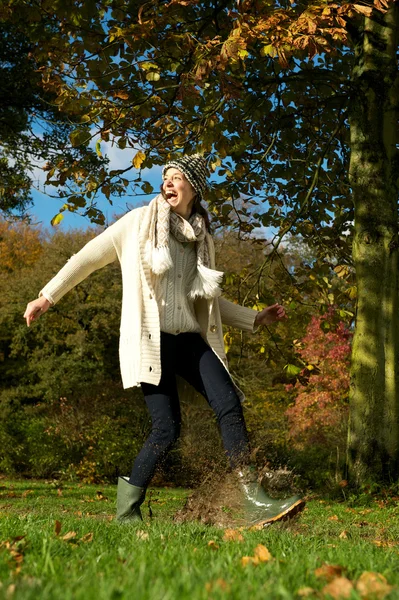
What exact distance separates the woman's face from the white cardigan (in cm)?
22

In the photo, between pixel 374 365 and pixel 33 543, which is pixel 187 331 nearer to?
pixel 33 543

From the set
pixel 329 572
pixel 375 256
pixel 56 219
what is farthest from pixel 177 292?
pixel 375 256

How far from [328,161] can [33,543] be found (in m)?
10.6

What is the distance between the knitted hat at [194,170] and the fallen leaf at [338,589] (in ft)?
10.9

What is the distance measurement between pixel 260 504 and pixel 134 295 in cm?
158

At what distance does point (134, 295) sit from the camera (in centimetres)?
478

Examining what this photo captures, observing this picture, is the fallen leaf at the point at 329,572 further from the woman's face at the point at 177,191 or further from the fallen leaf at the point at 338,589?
the woman's face at the point at 177,191

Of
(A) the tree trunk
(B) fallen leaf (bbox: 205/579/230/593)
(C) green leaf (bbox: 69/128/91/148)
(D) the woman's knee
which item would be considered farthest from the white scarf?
(A) the tree trunk

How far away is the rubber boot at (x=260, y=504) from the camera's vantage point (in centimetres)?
417

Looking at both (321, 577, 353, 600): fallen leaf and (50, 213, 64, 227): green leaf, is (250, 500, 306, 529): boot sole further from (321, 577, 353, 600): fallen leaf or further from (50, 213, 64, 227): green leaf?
(50, 213, 64, 227): green leaf

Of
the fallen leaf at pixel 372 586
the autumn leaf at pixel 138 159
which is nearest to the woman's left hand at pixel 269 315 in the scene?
the fallen leaf at pixel 372 586

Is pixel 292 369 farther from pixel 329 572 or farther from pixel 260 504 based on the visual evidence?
pixel 329 572

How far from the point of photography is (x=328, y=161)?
1260cm

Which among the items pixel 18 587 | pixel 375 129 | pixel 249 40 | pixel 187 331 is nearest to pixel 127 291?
pixel 187 331
